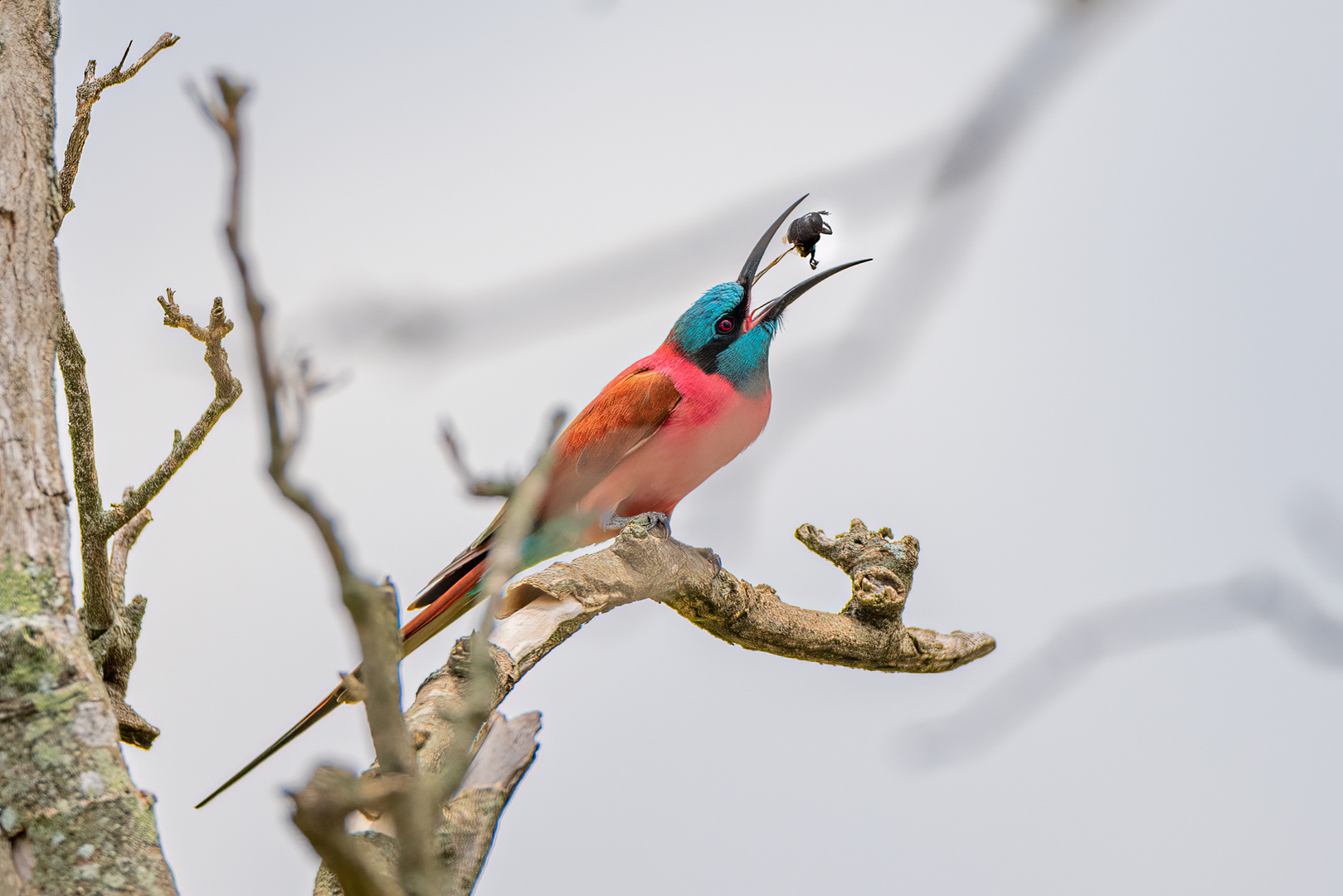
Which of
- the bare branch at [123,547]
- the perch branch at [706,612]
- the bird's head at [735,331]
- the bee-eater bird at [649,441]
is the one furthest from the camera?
the bird's head at [735,331]

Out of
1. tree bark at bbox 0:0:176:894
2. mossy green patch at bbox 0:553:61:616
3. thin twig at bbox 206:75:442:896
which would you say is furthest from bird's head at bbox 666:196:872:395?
thin twig at bbox 206:75:442:896

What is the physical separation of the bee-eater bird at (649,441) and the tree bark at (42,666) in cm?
114

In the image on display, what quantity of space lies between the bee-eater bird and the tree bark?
114cm

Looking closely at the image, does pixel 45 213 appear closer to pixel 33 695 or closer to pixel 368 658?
pixel 33 695

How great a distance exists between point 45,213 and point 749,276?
1921mm

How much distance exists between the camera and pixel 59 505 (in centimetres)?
168

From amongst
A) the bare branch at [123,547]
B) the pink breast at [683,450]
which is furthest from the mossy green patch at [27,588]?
the pink breast at [683,450]

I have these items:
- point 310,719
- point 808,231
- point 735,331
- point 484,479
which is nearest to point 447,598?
point 310,719

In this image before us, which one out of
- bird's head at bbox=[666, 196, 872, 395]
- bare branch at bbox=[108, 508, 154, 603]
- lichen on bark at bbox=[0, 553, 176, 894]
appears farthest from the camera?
bird's head at bbox=[666, 196, 872, 395]

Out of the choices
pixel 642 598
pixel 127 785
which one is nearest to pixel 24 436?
pixel 127 785

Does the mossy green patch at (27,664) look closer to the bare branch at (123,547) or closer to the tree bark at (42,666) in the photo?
the tree bark at (42,666)

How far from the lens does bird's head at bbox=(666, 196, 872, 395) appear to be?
3092mm

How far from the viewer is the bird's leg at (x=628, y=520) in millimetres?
2859

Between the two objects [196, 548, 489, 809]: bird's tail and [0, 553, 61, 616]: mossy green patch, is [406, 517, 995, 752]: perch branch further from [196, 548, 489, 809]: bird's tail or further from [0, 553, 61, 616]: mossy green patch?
[0, 553, 61, 616]: mossy green patch
